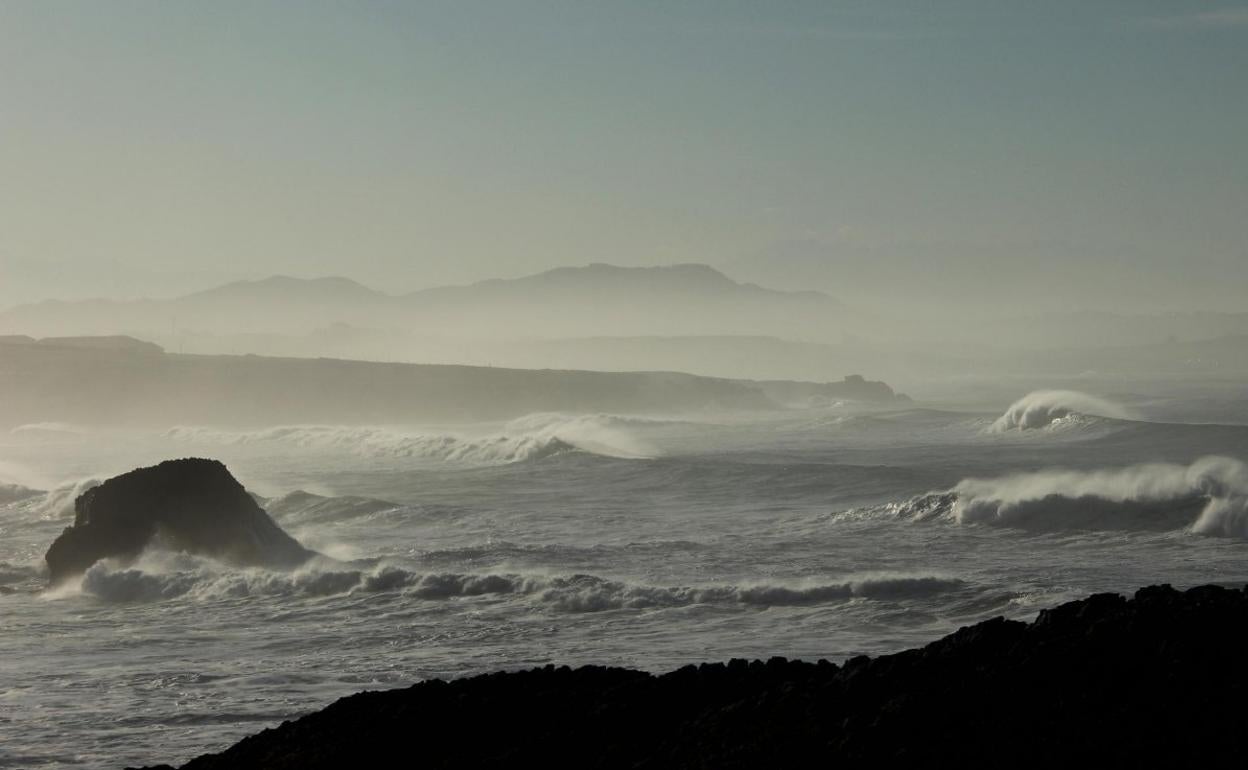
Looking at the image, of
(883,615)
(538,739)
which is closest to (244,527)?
(883,615)

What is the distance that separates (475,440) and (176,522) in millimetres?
29984

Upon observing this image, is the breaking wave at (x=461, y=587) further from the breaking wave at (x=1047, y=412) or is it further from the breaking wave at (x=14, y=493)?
the breaking wave at (x=1047, y=412)

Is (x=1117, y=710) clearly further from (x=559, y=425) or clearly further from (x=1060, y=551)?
(x=559, y=425)

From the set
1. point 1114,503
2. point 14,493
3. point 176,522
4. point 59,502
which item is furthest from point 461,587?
point 14,493

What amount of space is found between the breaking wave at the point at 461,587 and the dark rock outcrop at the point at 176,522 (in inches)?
24.5

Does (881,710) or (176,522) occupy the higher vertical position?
(176,522)

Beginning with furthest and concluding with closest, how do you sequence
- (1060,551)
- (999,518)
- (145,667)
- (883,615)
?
(999,518)
(1060,551)
(883,615)
(145,667)

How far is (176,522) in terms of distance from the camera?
25.1 m

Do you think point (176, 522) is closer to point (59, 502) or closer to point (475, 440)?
point (59, 502)

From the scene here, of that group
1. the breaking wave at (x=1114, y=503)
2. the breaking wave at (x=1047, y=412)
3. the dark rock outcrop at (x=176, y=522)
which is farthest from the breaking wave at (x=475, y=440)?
the dark rock outcrop at (x=176, y=522)

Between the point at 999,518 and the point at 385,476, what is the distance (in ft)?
76.4

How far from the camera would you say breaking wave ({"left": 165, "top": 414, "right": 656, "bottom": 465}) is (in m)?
50.6

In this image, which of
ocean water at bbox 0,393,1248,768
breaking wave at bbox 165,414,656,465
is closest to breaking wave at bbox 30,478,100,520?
ocean water at bbox 0,393,1248,768

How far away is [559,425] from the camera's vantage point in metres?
74.8
